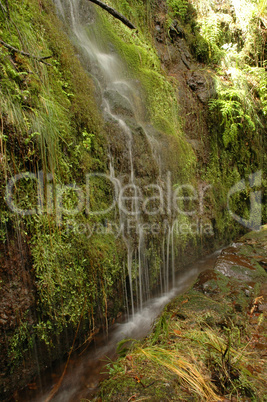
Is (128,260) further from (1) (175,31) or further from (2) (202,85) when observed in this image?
(1) (175,31)

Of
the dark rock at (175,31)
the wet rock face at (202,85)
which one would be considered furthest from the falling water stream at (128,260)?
the dark rock at (175,31)

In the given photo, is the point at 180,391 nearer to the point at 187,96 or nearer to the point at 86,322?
the point at 86,322

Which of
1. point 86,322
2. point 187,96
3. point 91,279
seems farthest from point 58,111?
point 187,96

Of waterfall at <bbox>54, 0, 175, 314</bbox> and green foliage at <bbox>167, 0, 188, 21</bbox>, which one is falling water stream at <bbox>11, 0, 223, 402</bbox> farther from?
green foliage at <bbox>167, 0, 188, 21</bbox>

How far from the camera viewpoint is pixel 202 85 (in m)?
7.44

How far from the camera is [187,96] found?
7.27 metres

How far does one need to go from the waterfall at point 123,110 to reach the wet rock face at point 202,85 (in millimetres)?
2212

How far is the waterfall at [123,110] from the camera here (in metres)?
4.02

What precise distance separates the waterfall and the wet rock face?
7.26 feet

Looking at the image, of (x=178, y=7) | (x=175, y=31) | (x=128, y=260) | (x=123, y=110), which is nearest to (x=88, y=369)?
(x=128, y=260)

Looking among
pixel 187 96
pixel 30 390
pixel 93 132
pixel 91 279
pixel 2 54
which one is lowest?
pixel 30 390

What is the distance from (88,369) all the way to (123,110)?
14.5 feet

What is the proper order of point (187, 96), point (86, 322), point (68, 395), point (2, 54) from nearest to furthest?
point (2, 54) → point (68, 395) → point (86, 322) → point (187, 96)

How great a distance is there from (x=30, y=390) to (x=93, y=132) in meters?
3.21
